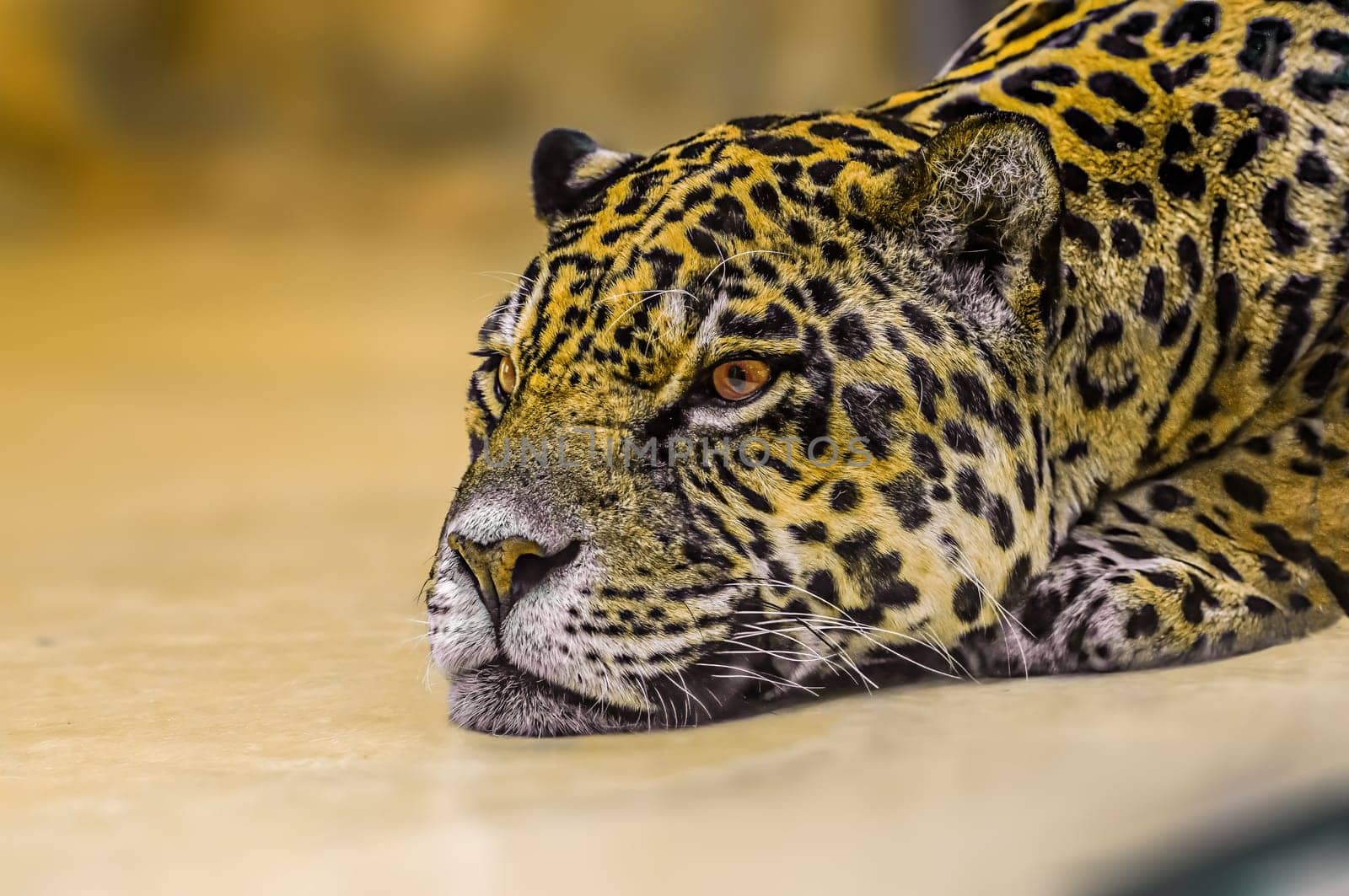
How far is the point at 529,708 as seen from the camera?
4230 millimetres

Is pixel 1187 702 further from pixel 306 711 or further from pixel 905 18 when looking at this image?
pixel 905 18

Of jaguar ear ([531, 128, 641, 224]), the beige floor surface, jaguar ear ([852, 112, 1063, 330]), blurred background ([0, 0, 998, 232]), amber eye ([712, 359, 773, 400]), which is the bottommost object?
the beige floor surface

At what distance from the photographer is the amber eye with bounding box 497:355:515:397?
460cm

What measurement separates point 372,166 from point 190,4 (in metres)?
3.02

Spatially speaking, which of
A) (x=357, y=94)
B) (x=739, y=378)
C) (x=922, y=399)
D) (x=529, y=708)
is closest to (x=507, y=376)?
(x=739, y=378)

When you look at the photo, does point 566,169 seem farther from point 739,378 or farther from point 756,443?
point 756,443

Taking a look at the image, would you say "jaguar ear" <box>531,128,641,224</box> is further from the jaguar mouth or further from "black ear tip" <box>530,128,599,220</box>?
the jaguar mouth

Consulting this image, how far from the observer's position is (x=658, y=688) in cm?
419

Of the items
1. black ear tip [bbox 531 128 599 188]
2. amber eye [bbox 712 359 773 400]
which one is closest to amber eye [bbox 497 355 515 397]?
amber eye [bbox 712 359 773 400]

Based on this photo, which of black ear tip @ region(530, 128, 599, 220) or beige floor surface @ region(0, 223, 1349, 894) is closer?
beige floor surface @ region(0, 223, 1349, 894)

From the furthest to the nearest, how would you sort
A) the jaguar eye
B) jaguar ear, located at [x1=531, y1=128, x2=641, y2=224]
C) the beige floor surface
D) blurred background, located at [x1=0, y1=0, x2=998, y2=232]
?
blurred background, located at [x1=0, y1=0, x2=998, y2=232] → jaguar ear, located at [x1=531, y1=128, x2=641, y2=224] → the jaguar eye → the beige floor surface

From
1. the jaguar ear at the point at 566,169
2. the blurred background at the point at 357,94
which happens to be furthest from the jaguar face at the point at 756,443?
the blurred background at the point at 357,94

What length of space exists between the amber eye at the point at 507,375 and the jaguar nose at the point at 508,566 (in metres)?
0.67

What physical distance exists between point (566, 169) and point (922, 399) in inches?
63.8
